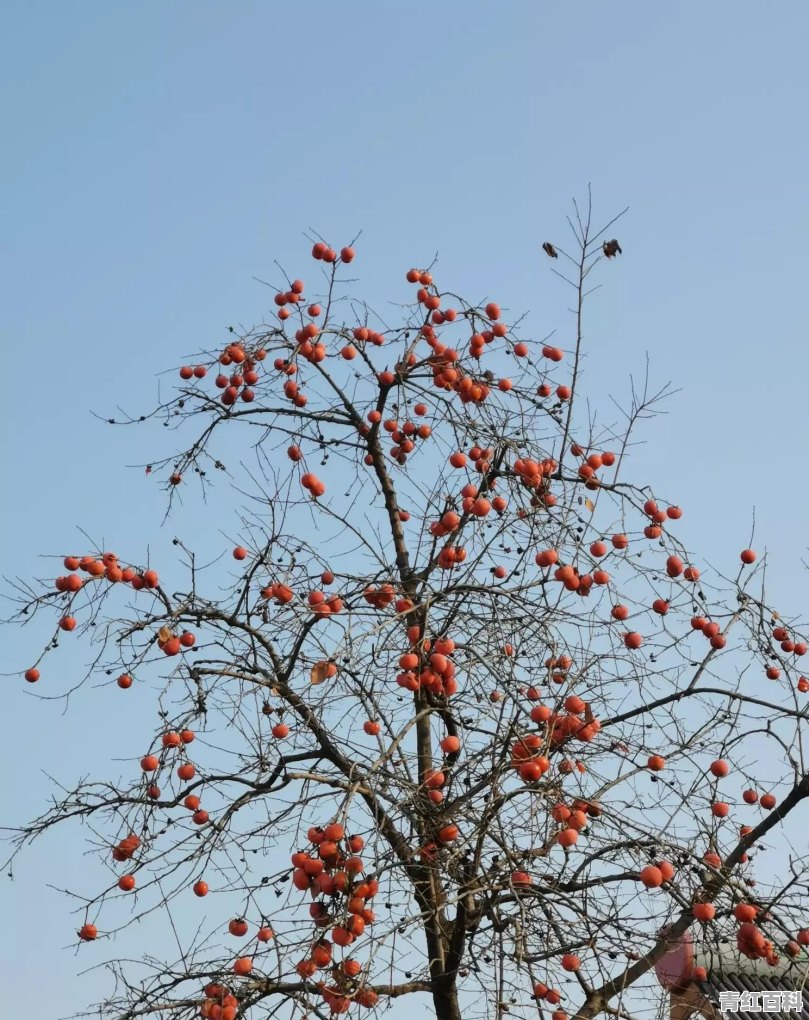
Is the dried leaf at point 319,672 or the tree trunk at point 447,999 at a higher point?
the dried leaf at point 319,672

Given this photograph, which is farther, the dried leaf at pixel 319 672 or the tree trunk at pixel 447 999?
the tree trunk at pixel 447 999

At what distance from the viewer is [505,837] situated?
13.6 feet

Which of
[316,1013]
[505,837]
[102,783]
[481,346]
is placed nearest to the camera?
[316,1013]

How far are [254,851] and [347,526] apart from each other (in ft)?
4.50

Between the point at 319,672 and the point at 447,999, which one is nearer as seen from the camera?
the point at 319,672

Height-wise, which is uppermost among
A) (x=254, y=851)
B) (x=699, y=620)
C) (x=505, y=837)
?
(x=699, y=620)

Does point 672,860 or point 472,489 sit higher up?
point 472,489

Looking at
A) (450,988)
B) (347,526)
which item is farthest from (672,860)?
(347,526)

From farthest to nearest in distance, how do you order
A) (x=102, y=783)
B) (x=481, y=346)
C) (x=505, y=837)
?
(x=481, y=346)
(x=102, y=783)
(x=505, y=837)

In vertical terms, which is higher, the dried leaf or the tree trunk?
the dried leaf

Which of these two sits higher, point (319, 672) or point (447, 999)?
point (319, 672)

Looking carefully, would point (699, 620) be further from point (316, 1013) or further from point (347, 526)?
point (316, 1013)

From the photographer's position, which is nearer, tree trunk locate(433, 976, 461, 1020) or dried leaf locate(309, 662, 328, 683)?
dried leaf locate(309, 662, 328, 683)

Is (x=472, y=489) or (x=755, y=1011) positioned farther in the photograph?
(x=755, y=1011)
